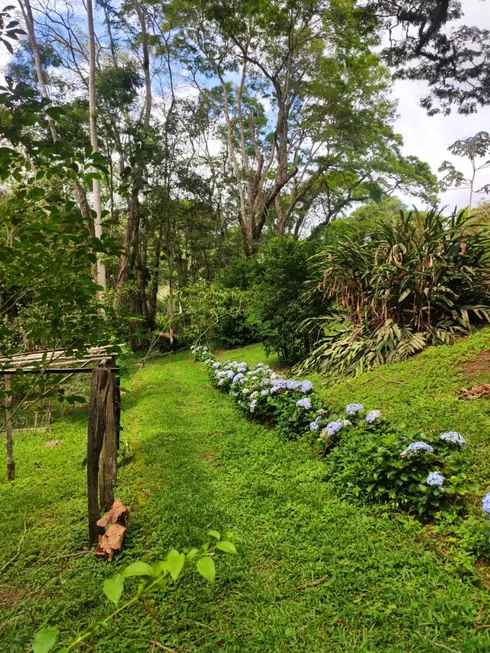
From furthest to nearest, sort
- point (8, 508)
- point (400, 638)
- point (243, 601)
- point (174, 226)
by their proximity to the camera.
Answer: point (174, 226) < point (8, 508) < point (243, 601) < point (400, 638)

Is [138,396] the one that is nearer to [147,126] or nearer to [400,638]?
[400,638]

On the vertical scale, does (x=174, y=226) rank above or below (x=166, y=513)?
above

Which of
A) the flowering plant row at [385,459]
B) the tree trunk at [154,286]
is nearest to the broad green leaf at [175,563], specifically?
the flowering plant row at [385,459]

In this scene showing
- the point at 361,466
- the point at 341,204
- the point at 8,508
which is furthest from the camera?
the point at 341,204

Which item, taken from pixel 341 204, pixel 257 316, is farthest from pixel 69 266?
pixel 341 204

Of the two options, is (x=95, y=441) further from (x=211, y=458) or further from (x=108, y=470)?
(x=211, y=458)

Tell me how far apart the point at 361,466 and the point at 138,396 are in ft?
16.6

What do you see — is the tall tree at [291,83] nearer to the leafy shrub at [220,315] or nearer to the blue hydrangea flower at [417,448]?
the leafy shrub at [220,315]

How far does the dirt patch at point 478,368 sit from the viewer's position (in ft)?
12.5

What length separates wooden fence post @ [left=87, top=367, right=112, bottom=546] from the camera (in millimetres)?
2469

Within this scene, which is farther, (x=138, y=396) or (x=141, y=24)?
(x=141, y=24)

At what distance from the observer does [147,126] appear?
435 inches

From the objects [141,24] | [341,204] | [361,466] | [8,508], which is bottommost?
[8,508]

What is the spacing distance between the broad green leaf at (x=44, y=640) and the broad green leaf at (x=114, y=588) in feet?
0.23
